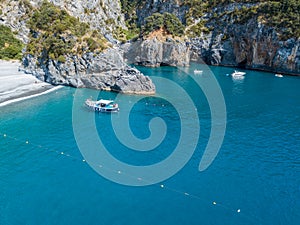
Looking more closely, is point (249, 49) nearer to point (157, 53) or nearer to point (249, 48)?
point (249, 48)

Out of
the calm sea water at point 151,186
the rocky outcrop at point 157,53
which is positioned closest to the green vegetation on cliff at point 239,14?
the rocky outcrop at point 157,53

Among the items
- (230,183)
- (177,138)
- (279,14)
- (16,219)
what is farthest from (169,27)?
(16,219)

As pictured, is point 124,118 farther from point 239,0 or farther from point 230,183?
point 239,0

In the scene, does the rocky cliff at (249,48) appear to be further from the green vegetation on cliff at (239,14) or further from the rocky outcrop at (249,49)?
the green vegetation on cliff at (239,14)

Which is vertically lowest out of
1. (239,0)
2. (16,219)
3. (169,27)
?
(16,219)

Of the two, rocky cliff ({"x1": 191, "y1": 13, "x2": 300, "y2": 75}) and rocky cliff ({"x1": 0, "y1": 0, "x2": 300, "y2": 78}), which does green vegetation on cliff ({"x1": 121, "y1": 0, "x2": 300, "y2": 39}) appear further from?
rocky cliff ({"x1": 191, "y1": 13, "x2": 300, "y2": 75})
